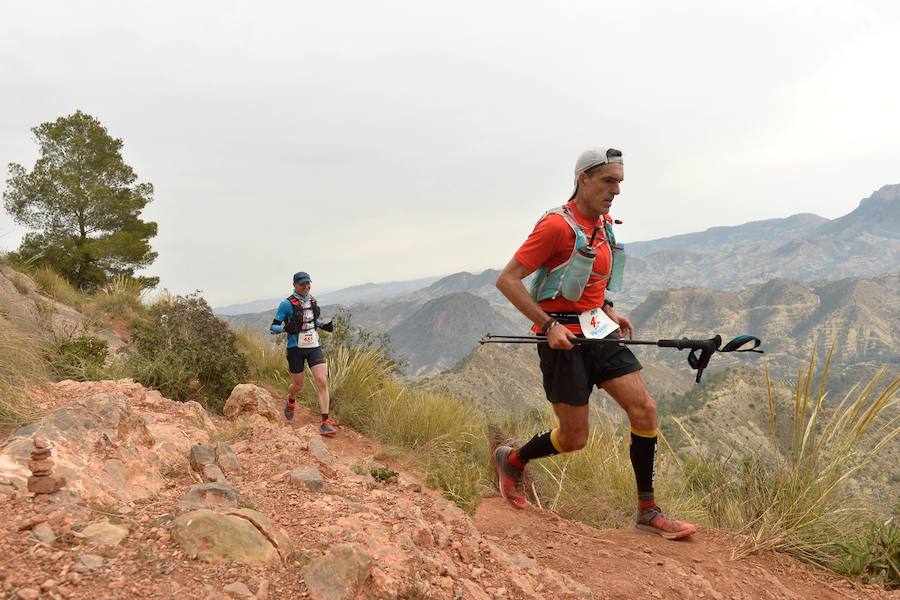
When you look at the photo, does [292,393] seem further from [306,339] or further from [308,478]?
[308,478]

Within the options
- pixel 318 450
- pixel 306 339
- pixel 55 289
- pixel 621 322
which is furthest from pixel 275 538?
pixel 55 289

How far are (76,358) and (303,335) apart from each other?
7.26ft

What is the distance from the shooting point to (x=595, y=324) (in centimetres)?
313

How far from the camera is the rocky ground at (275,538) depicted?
1694 mm

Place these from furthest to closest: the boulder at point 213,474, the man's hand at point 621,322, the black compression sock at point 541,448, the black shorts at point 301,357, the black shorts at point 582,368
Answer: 1. the black shorts at point 301,357
2. the man's hand at point 621,322
3. the black compression sock at point 541,448
4. the black shorts at point 582,368
5. the boulder at point 213,474

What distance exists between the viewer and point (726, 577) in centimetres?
271

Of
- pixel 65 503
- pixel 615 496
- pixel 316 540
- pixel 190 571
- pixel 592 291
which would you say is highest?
pixel 592 291

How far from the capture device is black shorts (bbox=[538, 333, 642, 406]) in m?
3.07

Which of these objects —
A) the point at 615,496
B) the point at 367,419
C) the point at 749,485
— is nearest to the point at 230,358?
the point at 367,419

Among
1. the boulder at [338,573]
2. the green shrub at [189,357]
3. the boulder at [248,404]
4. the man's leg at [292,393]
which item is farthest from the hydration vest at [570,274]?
the green shrub at [189,357]

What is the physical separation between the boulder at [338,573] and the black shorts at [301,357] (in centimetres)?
436

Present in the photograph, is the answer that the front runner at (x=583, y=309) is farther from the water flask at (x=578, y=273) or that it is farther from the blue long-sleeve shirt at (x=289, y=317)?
the blue long-sleeve shirt at (x=289, y=317)

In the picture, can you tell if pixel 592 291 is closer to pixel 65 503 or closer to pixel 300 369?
pixel 65 503

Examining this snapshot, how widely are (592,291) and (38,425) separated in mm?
3007
